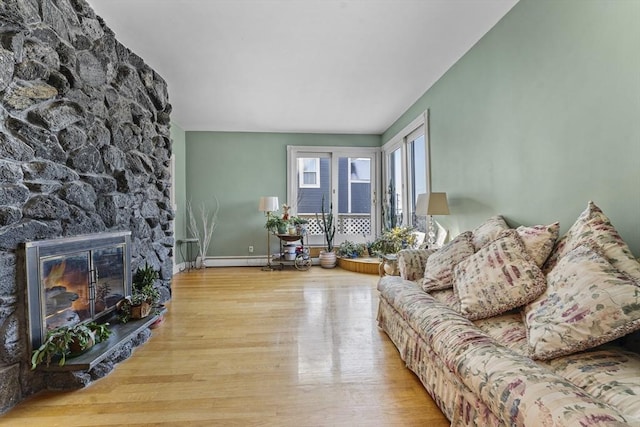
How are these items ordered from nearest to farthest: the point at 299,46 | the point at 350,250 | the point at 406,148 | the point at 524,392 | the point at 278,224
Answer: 1. the point at 524,392
2. the point at 299,46
3. the point at 406,148
4. the point at 278,224
5. the point at 350,250

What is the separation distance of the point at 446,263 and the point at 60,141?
2794mm

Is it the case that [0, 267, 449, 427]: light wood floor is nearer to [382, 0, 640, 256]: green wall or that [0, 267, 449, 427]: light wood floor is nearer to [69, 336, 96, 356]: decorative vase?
[69, 336, 96, 356]: decorative vase

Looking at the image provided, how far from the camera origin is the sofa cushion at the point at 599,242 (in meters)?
1.37

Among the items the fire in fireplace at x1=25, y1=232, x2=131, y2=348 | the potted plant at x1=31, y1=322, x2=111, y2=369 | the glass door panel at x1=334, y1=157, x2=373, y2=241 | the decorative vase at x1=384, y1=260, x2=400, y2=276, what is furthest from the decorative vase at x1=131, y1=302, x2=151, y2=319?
the glass door panel at x1=334, y1=157, x2=373, y2=241

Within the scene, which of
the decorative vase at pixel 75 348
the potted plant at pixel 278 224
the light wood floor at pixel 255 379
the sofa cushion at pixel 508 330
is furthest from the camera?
the potted plant at pixel 278 224

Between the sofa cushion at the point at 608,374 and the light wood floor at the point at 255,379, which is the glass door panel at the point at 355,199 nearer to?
the light wood floor at the point at 255,379

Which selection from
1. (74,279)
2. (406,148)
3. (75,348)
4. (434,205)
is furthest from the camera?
(406,148)

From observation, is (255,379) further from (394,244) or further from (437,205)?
(394,244)

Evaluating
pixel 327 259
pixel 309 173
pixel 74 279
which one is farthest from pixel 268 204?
pixel 74 279

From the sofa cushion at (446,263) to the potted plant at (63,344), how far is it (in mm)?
2343

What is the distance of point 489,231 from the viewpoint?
2408 mm

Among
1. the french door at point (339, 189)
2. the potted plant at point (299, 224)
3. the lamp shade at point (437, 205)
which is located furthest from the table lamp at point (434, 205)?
the french door at point (339, 189)

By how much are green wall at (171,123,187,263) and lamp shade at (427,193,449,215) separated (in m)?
4.25

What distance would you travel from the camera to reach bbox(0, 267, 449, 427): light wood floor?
63.8 inches
